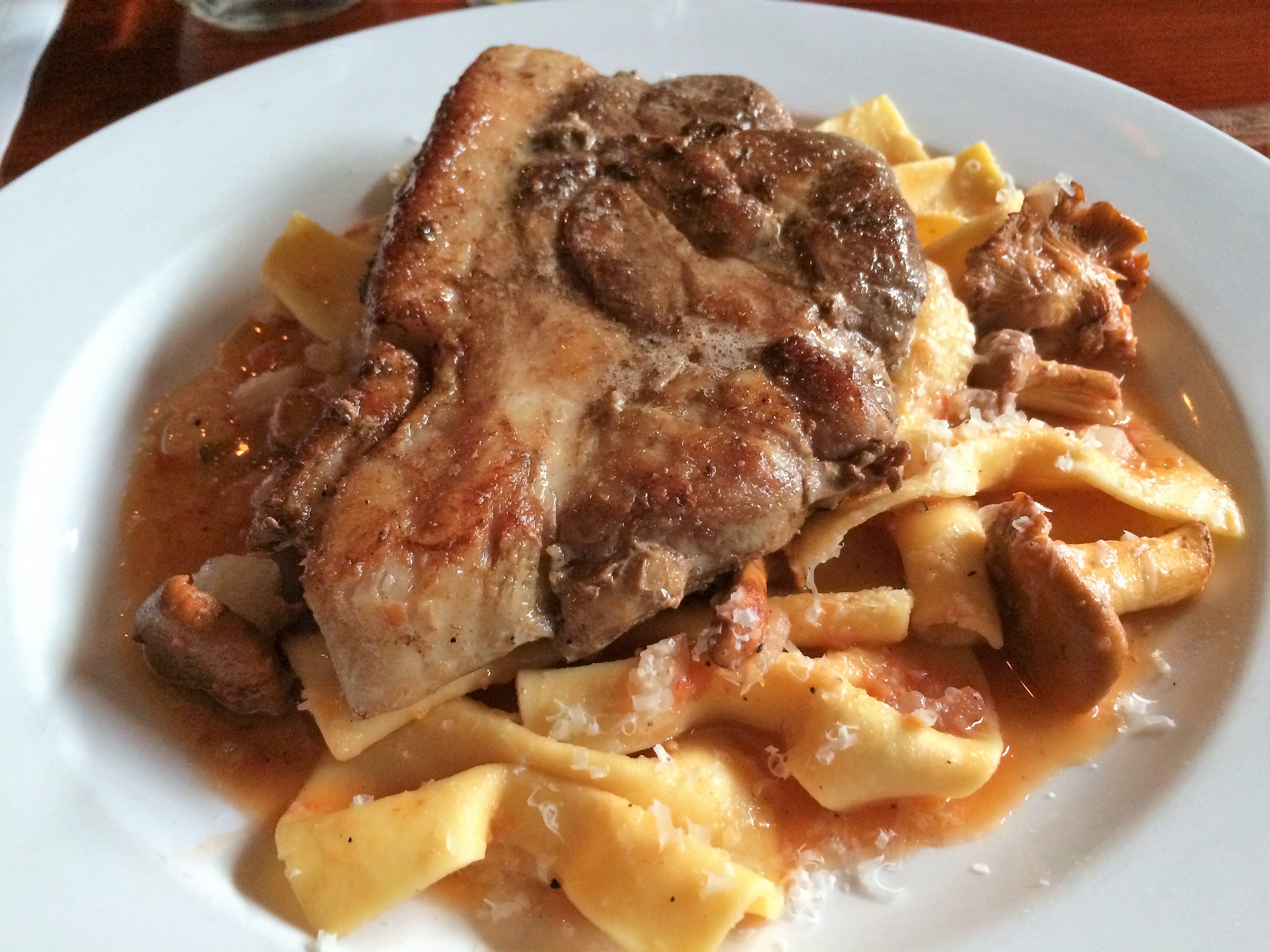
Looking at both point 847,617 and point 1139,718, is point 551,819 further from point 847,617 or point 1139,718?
point 1139,718

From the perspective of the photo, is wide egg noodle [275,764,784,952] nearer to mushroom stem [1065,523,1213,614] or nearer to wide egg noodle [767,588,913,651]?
wide egg noodle [767,588,913,651]

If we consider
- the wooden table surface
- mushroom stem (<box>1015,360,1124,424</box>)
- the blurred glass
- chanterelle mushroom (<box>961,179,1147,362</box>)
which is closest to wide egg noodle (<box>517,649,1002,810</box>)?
mushroom stem (<box>1015,360,1124,424</box>)

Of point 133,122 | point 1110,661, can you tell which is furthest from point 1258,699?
point 133,122

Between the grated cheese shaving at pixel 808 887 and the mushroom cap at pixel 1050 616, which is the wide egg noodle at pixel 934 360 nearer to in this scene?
the mushroom cap at pixel 1050 616

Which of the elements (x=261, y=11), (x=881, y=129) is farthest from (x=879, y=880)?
(x=261, y=11)

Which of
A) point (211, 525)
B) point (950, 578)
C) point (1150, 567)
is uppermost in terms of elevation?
point (1150, 567)

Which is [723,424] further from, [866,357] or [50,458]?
[50,458]
